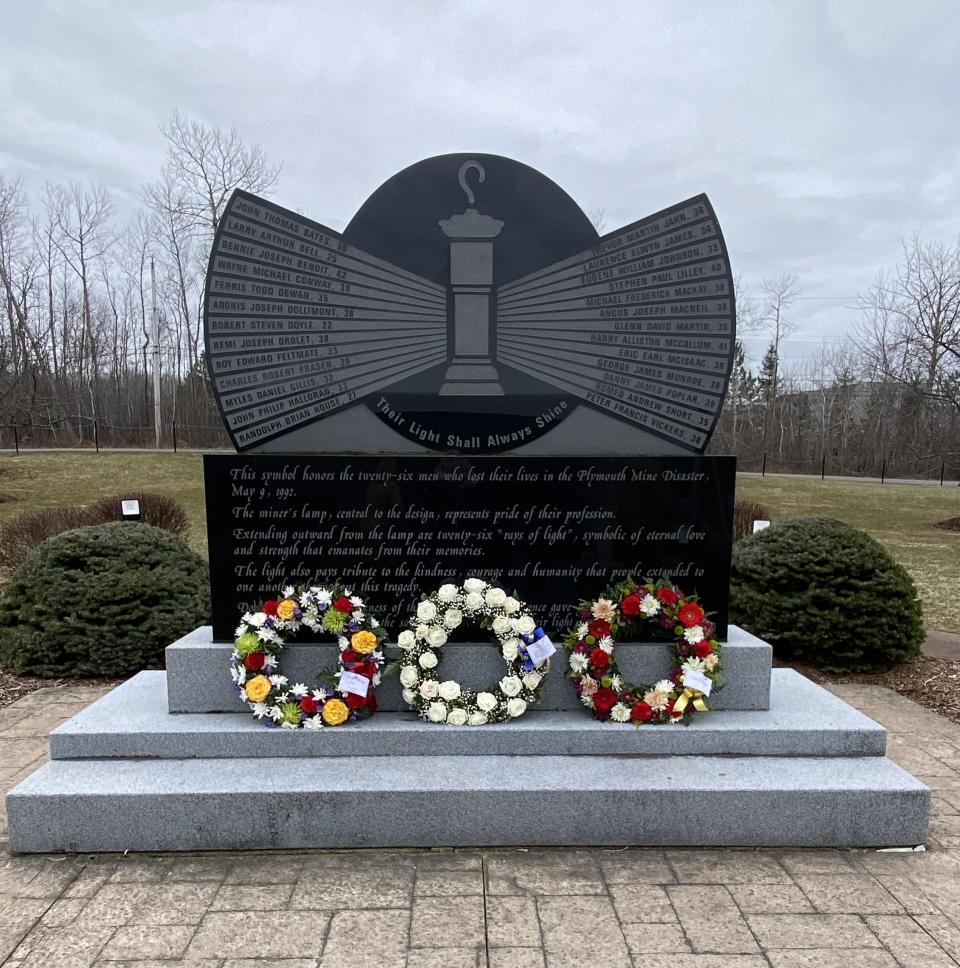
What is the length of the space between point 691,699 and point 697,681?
0.10m

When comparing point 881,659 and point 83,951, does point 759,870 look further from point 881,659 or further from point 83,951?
point 881,659

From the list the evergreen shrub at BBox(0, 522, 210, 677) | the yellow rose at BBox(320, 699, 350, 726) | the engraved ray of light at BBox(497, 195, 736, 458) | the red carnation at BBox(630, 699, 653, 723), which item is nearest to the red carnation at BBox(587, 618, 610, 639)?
the red carnation at BBox(630, 699, 653, 723)

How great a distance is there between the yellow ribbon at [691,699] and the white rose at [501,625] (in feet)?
2.94

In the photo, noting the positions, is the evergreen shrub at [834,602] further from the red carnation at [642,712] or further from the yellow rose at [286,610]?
the yellow rose at [286,610]

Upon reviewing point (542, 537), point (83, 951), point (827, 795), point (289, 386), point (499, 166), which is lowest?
point (83, 951)

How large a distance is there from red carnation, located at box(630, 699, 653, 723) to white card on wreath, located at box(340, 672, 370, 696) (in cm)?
130

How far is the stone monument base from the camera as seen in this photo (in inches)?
121

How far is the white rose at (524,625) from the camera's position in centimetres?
353

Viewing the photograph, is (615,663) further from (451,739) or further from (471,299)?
(471,299)

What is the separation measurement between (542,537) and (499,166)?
2036 mm

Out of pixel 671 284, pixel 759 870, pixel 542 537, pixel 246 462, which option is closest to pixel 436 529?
pixel 542 537

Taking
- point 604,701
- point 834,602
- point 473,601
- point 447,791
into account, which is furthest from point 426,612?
point 834,602

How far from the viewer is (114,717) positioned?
3531 mm

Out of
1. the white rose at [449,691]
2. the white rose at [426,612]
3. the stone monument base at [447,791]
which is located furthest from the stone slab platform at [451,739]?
the white rose at [426,612]
